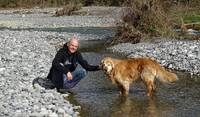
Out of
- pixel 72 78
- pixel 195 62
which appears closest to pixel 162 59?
pixel 195 62

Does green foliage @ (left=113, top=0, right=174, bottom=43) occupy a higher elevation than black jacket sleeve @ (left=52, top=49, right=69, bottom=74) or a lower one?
lower

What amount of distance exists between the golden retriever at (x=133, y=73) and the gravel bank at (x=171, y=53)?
3.38 m

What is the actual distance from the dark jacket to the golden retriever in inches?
19.5

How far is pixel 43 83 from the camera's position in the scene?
12305mm

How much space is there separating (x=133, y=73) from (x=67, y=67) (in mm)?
1620

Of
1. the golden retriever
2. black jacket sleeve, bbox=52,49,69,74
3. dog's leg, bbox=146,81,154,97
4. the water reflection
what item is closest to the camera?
the water reflection

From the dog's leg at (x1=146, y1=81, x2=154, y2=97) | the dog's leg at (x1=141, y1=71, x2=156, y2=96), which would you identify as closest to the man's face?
the dog's leg at (x1=141, y1=71, x2=156, y2=96)

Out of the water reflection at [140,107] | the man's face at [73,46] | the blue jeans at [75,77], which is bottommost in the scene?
the water reflection at [140,107]

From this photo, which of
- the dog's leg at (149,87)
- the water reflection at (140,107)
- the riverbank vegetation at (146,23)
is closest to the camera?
the water reflection at (140,107)

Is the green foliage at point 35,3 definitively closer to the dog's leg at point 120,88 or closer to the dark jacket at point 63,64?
the dog's leg at point 120,88

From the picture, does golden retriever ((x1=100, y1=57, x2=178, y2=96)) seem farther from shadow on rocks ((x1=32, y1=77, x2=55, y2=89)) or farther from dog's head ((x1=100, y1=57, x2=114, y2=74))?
shadow on rocks ((x1=32, y1=77, x2=55, y2=89))

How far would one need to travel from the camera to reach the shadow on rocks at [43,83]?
12.1 m

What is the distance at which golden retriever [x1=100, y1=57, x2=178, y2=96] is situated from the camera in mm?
11844

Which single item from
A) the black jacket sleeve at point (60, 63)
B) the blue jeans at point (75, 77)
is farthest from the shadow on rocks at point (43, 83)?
the black jacket sleeve at point (60, 63)
